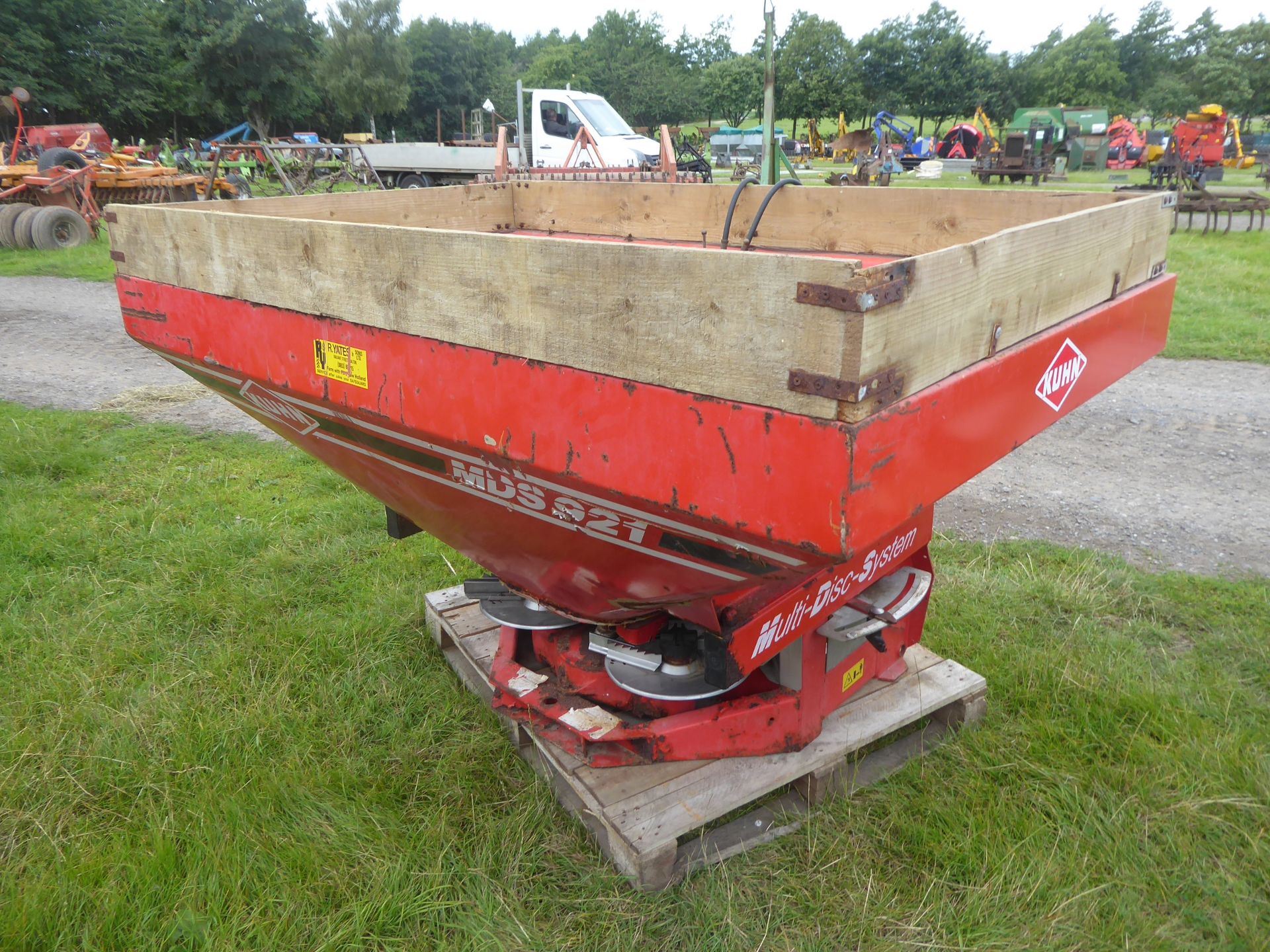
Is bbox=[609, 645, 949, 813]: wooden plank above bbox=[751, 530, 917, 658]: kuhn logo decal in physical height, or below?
below

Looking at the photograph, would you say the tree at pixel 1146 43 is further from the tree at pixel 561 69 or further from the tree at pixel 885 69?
the tree at pixel 561 69

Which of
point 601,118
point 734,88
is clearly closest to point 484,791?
point 601,118

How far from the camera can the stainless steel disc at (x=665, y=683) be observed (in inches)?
82.8

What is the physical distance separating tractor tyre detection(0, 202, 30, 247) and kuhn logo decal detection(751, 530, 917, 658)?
1321 cm

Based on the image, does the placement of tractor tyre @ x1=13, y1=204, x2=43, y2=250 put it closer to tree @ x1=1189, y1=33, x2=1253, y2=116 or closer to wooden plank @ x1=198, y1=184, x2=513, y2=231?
wooden plank @ x1=198, y1=184, x2=513, y2=231

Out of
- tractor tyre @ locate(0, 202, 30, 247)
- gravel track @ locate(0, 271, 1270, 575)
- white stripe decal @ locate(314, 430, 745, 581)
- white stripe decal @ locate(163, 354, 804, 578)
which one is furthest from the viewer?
tractor tyre @ locate(0, 202, 30, 247)

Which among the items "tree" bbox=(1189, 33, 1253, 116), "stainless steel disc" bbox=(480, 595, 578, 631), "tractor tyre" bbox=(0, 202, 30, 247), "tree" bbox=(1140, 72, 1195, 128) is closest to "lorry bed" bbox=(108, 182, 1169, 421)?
"stainless steel disc" bbox=(480, 595, 578, 631)

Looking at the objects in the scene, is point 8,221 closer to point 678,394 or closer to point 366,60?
point 678,394

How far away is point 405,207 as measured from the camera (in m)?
3.41

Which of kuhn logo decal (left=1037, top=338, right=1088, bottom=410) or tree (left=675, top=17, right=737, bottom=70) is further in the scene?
tree (left=675, top=17, right=737, bottom=70)

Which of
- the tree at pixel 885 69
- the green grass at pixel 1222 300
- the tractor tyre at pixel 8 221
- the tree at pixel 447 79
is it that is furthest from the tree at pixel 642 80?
the green grass at pixel 1222 300

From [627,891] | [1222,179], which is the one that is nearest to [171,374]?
[627,891]

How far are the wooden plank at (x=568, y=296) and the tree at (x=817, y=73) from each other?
4749cm

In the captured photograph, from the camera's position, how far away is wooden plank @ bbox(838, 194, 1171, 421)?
123cm
